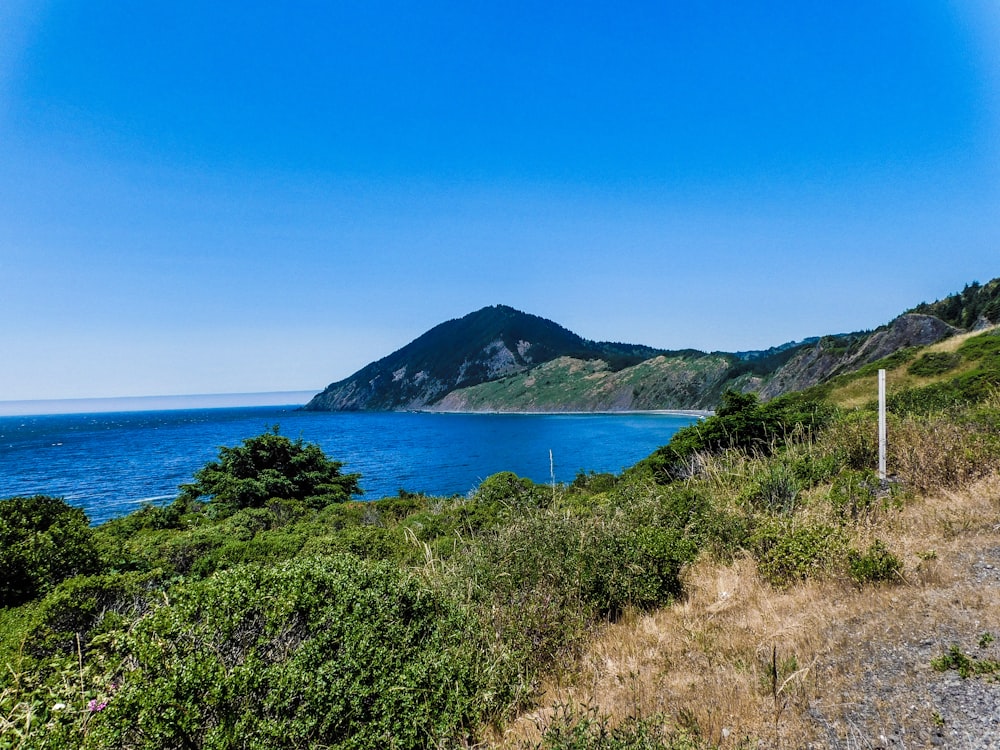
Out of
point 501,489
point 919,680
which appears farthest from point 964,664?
point 501,489

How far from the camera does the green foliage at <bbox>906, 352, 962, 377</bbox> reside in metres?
26.3

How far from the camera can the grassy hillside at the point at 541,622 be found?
275 cm

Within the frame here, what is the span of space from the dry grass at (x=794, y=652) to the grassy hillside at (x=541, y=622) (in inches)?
1.0

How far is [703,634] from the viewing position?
4488 millimetres

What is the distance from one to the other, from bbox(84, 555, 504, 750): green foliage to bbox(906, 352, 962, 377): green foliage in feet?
112

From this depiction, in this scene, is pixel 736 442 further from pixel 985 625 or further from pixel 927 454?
pixel 985 625

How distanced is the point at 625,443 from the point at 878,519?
64.2m

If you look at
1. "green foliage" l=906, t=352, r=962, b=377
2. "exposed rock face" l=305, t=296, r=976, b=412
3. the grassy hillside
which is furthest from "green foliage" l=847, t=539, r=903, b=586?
"exposed rock face" l=305, t=296, r=976, b=412

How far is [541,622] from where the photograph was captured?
4.54 m

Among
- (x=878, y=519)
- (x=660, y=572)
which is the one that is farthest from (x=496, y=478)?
(x=878, y=519)

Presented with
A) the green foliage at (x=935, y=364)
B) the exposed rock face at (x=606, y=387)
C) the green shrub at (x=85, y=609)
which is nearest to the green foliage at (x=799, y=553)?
the green shrub at (x=85, y=609)

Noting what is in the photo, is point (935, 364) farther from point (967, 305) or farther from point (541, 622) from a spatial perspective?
point (967, 305)

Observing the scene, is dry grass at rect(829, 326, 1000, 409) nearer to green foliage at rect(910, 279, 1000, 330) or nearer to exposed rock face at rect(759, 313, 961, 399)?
exposed rock face at rect(759, 313, 961, 399)

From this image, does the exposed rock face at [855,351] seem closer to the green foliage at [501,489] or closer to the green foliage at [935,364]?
the green foliage at [935,364]
